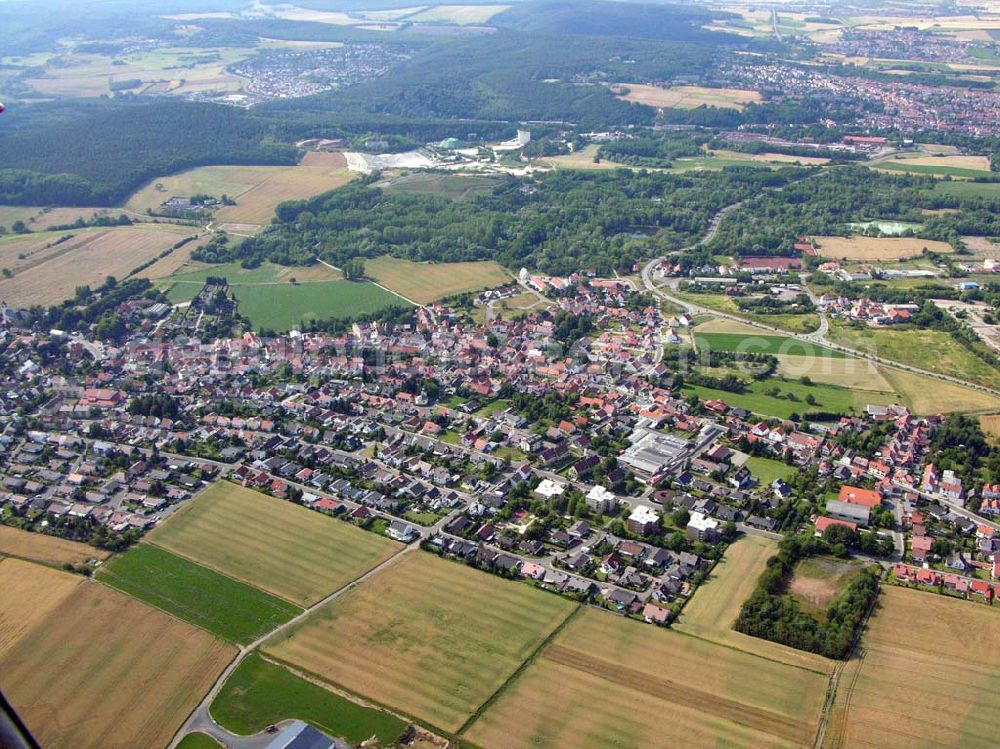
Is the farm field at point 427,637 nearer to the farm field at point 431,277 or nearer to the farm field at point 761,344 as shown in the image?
the farm field at point 761,344

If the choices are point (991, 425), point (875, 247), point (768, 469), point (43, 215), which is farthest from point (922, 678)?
point (43, 215)

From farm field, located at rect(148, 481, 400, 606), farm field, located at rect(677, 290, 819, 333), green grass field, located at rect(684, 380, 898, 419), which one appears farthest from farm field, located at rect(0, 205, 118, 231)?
green grass field, located at rect(684, 380, 898, 419)

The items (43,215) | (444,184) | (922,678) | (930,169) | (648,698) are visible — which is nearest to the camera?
(648,698)

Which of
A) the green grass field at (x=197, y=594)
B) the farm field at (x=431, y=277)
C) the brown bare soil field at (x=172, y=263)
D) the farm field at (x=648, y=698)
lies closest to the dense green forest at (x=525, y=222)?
the farm field at (x=431, y=277)

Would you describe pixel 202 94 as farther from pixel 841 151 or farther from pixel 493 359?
pixel 493 359

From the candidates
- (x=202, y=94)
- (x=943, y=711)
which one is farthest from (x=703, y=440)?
(x=202, y=94)

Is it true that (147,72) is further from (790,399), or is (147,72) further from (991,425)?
(991,425)
